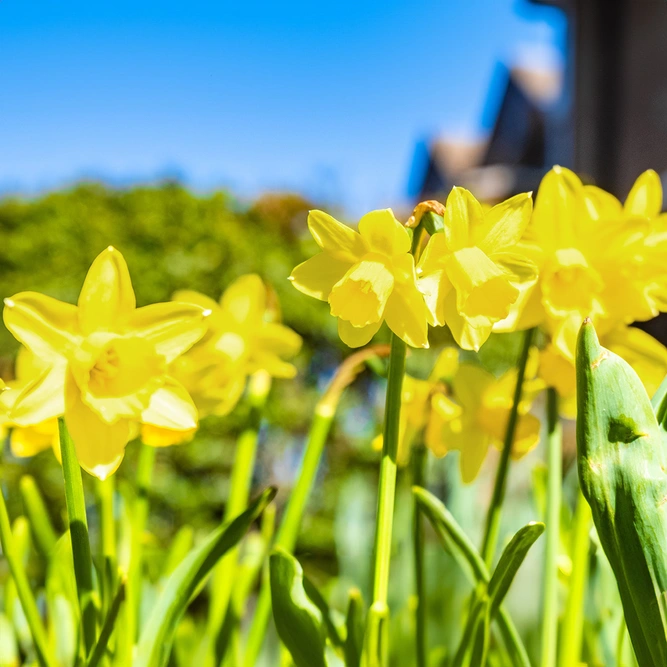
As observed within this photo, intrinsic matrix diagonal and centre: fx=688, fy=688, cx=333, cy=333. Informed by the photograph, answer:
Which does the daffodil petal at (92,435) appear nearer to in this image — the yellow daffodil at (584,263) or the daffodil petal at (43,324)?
the daffodil petal at (43,324)

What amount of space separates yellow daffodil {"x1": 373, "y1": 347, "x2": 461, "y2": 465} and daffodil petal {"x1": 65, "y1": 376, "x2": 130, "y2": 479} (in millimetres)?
313

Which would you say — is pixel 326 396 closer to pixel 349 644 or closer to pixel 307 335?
pixel 349 644

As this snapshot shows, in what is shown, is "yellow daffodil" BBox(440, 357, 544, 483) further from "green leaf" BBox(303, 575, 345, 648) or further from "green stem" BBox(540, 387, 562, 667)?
"green leaf" BBox(303, 575, 345, 648)

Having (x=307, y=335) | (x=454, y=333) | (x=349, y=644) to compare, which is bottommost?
(x=307, y=335)

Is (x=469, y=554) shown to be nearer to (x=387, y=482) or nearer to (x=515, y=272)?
(x=387, y=482)

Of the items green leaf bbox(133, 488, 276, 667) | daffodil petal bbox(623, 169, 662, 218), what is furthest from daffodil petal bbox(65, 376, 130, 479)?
daffodil petal bbox(623, 169, 662, 218)

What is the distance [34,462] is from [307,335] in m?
1.42

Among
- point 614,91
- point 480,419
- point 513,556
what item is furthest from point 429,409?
point 614,91

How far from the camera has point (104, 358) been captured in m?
0.53

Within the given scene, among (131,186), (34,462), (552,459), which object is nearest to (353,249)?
(552,459)

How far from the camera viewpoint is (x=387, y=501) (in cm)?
53

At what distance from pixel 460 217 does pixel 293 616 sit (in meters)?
0.33

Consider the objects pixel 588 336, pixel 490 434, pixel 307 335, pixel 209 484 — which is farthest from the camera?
pixel 307 335

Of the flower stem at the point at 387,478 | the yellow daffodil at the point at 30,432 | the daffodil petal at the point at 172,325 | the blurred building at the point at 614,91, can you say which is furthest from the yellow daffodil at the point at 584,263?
the blurred building at the point at 614,91
